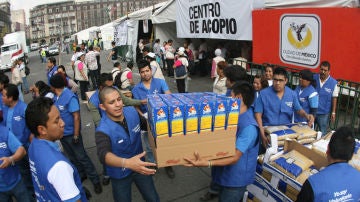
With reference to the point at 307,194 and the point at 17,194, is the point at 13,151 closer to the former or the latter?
the point at 17,194

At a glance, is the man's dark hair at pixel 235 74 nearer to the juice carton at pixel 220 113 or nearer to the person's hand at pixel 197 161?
the juice carton at pixel 220 113

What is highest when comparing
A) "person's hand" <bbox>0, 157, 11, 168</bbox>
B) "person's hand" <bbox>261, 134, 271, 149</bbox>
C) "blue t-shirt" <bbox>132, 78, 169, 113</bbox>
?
"blue t-shirt" <bbox>132, 78, 169, 113</bbox>

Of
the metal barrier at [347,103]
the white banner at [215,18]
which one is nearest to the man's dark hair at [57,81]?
the metal barrier at [347,103]

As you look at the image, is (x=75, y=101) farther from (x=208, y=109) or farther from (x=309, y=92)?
(x=309, y=92)

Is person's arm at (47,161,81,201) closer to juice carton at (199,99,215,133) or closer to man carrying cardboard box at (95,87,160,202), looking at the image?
man carrying cardboard box at (95,87,160,202)

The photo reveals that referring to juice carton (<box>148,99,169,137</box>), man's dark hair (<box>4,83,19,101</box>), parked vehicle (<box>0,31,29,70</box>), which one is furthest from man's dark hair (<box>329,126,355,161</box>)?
parked vehicle (<box>0,31,29,70</box>)

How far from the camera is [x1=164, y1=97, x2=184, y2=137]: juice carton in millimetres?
2168

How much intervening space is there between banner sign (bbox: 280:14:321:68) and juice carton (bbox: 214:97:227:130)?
5103mm

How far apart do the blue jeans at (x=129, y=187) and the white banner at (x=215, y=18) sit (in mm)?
6415

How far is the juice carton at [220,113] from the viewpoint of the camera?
89.2 inches

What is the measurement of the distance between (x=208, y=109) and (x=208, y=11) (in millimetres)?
8242

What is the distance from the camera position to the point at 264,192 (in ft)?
10.1

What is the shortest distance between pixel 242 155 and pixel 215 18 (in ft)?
25.2

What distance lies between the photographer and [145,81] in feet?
14.8
